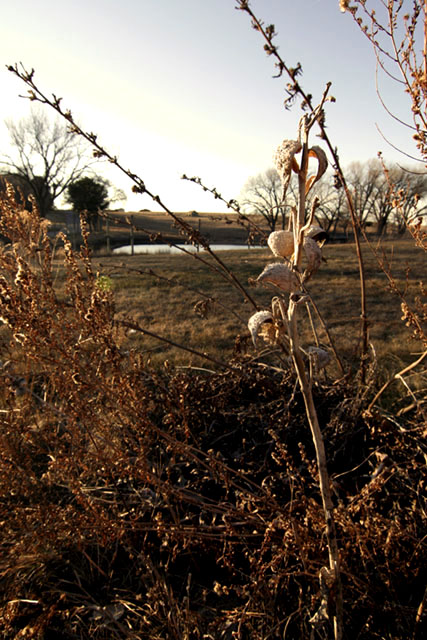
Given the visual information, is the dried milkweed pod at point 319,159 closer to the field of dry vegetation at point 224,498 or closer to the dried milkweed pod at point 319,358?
the field of dry vegetation at point 224,498

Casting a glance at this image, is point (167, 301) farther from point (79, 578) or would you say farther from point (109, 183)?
point (109, 183)

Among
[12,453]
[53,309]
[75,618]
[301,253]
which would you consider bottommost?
[75,618]

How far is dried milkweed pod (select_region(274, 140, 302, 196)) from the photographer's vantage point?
27.4 inches

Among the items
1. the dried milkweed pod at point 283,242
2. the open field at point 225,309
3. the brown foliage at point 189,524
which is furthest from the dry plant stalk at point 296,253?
the open field at point 225,309

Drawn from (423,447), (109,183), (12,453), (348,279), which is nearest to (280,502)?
(423,447)

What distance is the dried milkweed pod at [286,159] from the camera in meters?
0.70

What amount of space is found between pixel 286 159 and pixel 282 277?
21 centimetres

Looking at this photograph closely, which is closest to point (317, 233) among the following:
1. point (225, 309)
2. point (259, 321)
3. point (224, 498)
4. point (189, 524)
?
point (259, 321)

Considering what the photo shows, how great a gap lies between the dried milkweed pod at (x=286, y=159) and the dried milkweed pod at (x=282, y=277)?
15 cm

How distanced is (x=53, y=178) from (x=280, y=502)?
4264cm

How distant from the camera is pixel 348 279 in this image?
8562 mm

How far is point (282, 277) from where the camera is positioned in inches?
27.8

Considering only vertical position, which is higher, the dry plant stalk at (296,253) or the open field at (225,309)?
the dry plant stalk at (296,253)

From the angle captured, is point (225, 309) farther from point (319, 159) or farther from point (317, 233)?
point (319, 159)
